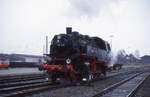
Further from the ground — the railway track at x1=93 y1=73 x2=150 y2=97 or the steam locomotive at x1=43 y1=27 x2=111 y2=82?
the steam locomotive at x1=43 y1=27 x2=111 y2=82

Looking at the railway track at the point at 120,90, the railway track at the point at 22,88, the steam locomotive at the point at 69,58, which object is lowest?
the railway track at the point at 120,90

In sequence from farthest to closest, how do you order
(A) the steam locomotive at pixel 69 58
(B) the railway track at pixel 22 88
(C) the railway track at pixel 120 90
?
(A) the steam locomotive at pixel 69 58, (C) the railway track at pixel 120 90, (B) the railway track at pixel 22 88

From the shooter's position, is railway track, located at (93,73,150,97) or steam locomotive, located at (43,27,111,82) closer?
railway track, located at (93,73,150,97)

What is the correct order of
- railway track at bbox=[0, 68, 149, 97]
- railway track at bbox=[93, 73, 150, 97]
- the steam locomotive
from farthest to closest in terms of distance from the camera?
the steam locomotive
railway track at bbox=[93, 73, 150, 97]
railway track at bbox=[0, 68, 149, 97]

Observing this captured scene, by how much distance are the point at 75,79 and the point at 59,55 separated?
205cm

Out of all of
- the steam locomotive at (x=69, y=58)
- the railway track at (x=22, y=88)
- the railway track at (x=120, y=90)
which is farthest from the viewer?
the steam locomotive at (x=69, y=58)

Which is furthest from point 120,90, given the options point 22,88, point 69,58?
point 22,88

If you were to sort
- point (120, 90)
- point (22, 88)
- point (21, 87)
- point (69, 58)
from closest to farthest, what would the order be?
point (22, 88), point (21, 87), point (120, 90), point (69, 58)

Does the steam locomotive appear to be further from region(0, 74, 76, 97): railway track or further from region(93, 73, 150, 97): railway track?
region(93, 73, 150, 97): railway track

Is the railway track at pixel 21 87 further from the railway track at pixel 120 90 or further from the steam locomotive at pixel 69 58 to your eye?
the railway track at pixel 120 90

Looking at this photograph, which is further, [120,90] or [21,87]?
[120,90]

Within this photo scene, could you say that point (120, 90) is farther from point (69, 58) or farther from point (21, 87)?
point (21, 87)

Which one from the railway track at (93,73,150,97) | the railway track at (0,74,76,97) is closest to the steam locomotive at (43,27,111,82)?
the railway track at (0,74,76,97)

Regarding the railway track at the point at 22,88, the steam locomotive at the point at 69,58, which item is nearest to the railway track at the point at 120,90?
the steam locomotive at the point at 69,58
